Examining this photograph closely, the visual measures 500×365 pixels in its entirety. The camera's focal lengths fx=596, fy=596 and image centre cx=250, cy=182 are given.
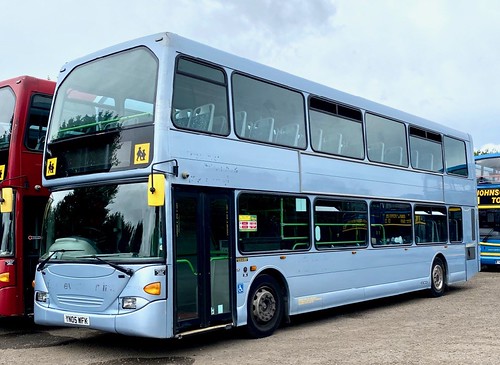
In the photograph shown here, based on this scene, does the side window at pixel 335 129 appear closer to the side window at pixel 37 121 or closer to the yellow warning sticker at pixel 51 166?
the yellow warning sticker at pixel 51 166

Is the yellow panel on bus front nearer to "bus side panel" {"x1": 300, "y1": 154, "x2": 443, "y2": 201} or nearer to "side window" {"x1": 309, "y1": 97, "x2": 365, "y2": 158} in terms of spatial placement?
"bus side panel" {"x1": 300, "y1": 154, "x2": 443, "y2": 201}

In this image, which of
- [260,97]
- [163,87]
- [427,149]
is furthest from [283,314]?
[427,149]

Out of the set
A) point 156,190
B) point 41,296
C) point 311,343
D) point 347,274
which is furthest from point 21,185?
point 347,274

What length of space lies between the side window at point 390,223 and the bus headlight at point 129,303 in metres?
5.91

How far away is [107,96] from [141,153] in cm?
122

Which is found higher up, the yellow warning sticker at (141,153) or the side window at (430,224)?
the yellow warning sticker at (141,153)

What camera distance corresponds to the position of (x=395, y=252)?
12594mm

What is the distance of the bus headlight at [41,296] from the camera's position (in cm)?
834

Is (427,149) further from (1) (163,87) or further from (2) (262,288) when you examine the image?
(1) (163,87)

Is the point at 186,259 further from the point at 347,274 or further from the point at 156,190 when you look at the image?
the point at 347,274

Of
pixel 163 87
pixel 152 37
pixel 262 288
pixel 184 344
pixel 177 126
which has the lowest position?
pixel 184 344

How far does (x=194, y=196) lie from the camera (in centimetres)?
809

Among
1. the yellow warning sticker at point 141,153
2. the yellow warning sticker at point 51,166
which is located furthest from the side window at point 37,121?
the yellow warning sticker at point 141,153

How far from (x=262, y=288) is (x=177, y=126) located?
295cm
